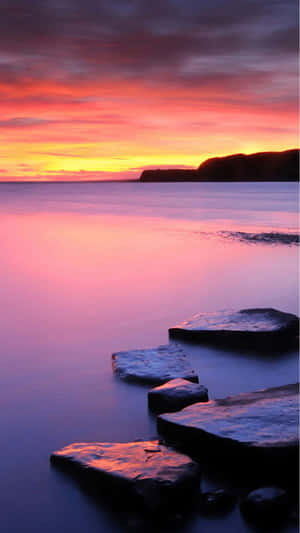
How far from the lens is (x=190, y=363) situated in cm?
489

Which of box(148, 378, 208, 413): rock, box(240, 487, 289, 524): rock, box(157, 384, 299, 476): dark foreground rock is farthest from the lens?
box(148, 378, 208, 413): rock

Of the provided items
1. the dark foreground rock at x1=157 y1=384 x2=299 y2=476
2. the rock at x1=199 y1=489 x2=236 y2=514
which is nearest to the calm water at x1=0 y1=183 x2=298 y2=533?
the rock at x1=199 y1=489 x2=236 y2=514

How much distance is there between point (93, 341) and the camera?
231 inches

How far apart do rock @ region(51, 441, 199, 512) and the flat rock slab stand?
125cm

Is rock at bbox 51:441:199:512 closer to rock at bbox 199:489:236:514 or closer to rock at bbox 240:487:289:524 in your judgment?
rock at bbox 199:489:236:514

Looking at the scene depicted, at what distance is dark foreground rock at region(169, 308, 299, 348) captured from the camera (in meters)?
5.40

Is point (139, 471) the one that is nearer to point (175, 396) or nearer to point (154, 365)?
point (175, 396)

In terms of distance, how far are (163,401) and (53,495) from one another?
1159mm

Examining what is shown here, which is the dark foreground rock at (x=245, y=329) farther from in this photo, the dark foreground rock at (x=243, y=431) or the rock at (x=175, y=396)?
the dark foreground rock at (x=243, y=431)

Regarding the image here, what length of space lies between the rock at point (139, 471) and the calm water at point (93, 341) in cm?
11

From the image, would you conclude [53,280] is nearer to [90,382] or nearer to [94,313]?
[94,313]

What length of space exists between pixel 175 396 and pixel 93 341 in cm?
227

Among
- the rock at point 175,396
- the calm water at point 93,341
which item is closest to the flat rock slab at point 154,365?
the calm water at point 93,341

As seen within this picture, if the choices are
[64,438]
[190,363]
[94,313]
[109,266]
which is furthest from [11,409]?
[109,266]
